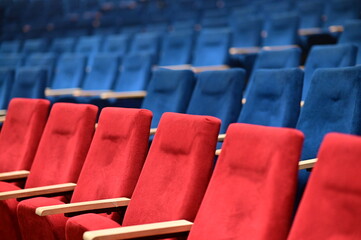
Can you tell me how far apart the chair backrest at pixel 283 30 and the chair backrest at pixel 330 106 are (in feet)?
2.18

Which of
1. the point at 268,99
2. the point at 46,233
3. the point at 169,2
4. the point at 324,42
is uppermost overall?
the point at 169,2

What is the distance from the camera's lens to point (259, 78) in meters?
0.69

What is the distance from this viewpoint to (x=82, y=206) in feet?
1.66

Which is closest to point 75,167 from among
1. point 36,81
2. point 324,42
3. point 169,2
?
point 36,81

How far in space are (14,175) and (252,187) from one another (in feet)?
1.26

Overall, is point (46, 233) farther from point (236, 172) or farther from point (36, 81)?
point (36, 81)

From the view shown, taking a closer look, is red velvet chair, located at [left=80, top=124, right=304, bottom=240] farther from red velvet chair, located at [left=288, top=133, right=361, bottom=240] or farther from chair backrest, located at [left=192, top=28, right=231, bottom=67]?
chair backrest, located at [left=192, top=28, right=231, bottom=67]

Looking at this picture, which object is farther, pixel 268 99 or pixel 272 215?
pixel 268 99

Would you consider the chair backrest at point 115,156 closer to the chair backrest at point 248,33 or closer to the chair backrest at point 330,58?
the chair backrest at point 330,58

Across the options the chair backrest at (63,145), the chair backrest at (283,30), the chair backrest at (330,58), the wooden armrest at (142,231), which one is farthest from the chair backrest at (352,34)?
the wooden armrest at (142,231)

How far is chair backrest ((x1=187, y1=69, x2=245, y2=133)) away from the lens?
2.38 feet

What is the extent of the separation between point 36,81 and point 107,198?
597 mm

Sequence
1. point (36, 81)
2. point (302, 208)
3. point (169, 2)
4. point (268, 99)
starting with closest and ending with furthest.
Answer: point (302, 208) → point (268, 99) → point (36, 81) → point (169, 2)

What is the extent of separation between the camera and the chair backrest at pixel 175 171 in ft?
1.48
